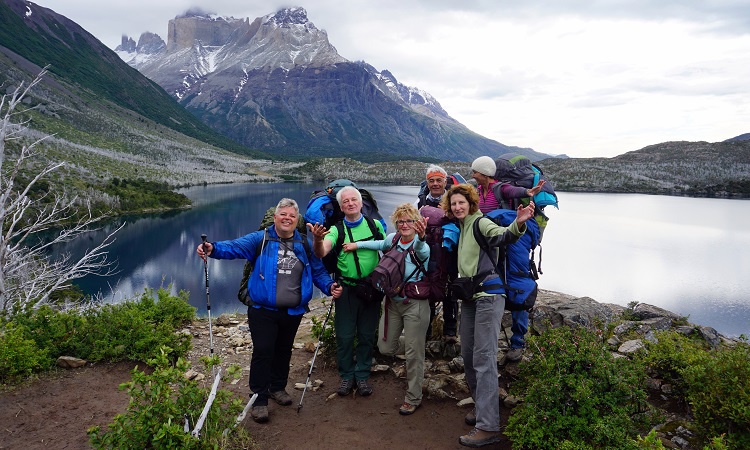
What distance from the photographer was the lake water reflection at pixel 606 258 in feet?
75.6

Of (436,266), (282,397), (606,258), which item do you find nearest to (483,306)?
(436,266)

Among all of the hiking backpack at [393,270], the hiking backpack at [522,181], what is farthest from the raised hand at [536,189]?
the hiking backpack at [393,270]

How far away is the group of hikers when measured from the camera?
3.99m

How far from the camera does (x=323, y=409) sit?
4.76 metres

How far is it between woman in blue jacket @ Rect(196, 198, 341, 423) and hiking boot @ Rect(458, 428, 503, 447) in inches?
75.8

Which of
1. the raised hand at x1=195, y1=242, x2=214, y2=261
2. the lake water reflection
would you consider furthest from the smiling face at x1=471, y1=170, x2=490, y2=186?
the lake water reflection

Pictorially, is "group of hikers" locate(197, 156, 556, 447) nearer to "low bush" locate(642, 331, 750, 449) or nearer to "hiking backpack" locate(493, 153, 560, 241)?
"hiking backpack" locate(493, 153, 560, 241)

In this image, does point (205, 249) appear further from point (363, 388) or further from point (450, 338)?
point (450, 338)

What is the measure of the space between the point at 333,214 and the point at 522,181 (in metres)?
2.32

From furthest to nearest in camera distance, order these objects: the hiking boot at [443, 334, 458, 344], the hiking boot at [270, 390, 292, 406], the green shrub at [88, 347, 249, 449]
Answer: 1. the hiking boot at [443, 334, 458, 344]
2. the hiking boot at [270, 390, 292, 406]
3. the green shrub at [88, 347, 249, 449]

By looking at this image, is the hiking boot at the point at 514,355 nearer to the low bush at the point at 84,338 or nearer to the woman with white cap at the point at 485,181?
the woman with white cap at the point at 485,181

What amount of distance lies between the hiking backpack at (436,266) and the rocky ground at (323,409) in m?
1.29

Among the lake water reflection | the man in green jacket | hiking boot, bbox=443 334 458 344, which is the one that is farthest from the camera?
the lake water reflection

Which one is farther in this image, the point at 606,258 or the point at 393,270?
the point at 606,258
